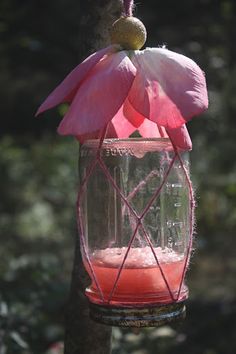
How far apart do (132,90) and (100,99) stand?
0.23ft

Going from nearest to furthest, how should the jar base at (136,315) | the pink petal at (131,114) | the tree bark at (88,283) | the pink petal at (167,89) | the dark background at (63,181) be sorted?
the pink petal at (167,89) < the jar base at (136,315) < the pink petal at (131,114) < the tree bark at (88,283) < the dark background at (63,181)

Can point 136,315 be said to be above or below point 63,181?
above

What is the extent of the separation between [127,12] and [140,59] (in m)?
0.16

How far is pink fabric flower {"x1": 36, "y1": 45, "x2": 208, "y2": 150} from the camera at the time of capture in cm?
126

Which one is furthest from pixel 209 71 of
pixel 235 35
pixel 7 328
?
pixel 7 328

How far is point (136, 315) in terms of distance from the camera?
4.52 ft

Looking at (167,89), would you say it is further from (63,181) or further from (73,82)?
(63,181)

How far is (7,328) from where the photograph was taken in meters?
2.25

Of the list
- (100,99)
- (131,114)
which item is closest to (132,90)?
(100,99)

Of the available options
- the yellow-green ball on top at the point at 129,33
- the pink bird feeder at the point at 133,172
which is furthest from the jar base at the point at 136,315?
the yellow-green ball on top at the point at 129,33

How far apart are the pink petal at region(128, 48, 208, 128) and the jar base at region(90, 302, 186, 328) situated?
14.6 inches

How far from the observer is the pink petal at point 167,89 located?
4.11 ft

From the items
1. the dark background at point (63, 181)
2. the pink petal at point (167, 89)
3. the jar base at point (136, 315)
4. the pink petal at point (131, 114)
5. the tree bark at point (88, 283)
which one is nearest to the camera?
the pink petal at point (167, 89)

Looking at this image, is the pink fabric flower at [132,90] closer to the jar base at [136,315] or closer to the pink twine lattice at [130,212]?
the pink twine lattice at [130,212]
